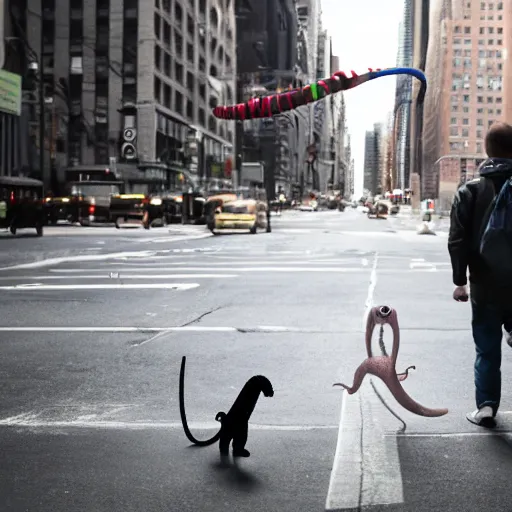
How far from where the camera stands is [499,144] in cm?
542

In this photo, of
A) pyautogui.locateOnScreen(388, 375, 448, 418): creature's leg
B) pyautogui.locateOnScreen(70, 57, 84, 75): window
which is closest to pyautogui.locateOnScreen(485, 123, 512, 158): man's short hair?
pyautogui.locateOnScreen(388, 375, 448, 418): creature's leg

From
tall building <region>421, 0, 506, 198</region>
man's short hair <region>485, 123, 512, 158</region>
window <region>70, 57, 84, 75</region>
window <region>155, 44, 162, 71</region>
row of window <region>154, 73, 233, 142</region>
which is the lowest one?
man's short hair <region>485, 123, 512, 158</region>

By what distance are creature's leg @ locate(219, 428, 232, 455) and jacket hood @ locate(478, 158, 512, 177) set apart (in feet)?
7.44

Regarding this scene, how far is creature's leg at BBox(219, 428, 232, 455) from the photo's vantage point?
4875mm

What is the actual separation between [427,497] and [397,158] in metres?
28.6

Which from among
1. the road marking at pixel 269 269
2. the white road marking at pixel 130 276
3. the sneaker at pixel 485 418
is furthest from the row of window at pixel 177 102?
the sneaker at pixel 485 418

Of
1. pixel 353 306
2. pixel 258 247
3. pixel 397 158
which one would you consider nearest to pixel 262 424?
pixel 353 306

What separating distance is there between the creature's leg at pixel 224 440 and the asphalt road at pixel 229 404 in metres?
0.06

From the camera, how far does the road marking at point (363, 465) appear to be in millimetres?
4058

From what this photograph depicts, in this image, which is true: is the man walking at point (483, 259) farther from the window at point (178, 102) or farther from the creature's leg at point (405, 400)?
the window at point (178, 102)

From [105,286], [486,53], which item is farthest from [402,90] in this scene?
[105,286]

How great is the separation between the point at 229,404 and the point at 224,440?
132 centimetres

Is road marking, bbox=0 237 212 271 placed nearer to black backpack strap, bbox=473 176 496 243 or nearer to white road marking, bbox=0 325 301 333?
white road marking, bbox=0 325 301 333

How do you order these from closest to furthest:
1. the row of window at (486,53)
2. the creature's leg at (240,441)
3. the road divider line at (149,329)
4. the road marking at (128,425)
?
1. the creature's leg at (240,441)
2. the road marking at (128,425)
3. the road divider line at (149,329)
4. the row of window at (486,53)
